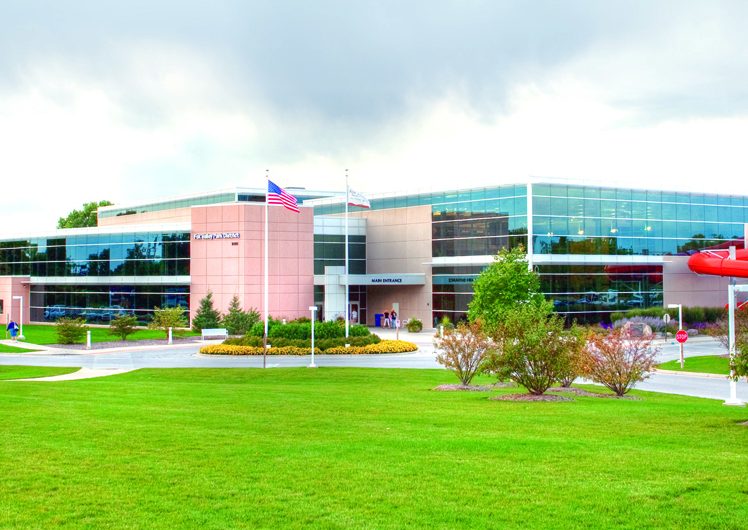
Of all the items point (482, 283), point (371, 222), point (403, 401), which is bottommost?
point (403, 401)

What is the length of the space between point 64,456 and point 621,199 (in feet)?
183

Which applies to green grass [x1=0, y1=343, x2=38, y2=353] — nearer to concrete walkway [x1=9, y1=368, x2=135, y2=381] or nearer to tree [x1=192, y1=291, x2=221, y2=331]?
tree [x1=192, y1=291, x2=221, y2=331]

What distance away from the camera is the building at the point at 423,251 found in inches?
2322

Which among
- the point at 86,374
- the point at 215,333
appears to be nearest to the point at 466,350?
the point at 86,374

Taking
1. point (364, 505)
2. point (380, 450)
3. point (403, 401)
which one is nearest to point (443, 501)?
point (364, 505)

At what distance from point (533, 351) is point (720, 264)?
11.8 m

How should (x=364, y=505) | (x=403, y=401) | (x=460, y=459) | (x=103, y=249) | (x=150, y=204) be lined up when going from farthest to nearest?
(x=150, y=204) < (x=103, y=249) < (x=403, y=401) < (x=460, y=459) < (x=364, y=505)

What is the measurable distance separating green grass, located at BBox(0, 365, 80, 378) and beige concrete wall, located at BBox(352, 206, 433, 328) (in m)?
35.7

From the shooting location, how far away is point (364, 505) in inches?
341

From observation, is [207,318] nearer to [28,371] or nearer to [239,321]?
[239,321]

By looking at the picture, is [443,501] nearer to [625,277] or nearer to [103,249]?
[625,277]

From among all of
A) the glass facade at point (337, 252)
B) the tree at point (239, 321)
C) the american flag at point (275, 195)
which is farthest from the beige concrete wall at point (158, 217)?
the american flag at point (275, 195)

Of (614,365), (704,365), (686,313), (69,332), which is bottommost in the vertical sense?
(704,365)

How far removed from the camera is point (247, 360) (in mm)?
40219
